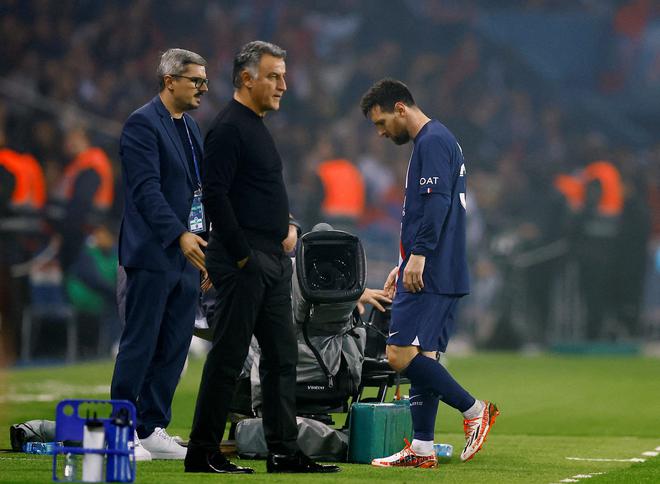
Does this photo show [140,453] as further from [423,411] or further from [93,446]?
[423,411]

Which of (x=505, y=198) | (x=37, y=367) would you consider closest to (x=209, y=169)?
(x=37, y=367)

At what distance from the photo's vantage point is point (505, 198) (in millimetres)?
21000

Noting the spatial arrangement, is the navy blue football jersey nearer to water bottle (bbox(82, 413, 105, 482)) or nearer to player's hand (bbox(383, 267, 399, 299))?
player's hand (bbox(383, 267, 399, 299))

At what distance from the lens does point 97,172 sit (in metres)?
16.5

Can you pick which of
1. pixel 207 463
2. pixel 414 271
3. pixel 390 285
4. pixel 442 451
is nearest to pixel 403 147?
pixel 390 285

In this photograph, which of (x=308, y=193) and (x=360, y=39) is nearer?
(x=308, y=193)

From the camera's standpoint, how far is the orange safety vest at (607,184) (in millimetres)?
20906

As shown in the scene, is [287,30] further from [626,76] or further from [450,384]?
[450,384]

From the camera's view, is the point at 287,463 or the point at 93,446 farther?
the point at 287,463

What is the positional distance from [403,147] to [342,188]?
1.47 meters

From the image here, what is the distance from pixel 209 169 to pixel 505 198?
51.7 feet

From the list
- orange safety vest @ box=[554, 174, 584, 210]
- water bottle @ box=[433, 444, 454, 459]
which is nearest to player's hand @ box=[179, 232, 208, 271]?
water bottle @ box=[433, 444, 454, 459]

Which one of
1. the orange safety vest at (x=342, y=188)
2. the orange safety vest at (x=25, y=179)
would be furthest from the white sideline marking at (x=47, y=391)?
the orange safety vest at (x=342, y=188)

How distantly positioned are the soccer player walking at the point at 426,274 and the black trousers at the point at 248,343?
80 cm
